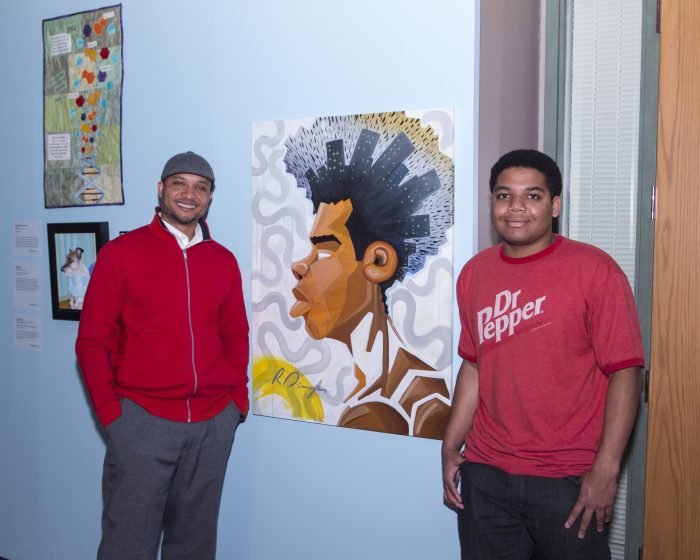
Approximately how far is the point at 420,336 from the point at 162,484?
0.93 meters

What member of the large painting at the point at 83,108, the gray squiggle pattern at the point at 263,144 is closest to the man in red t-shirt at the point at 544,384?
the gray squiggle pattern at the point at 263,144

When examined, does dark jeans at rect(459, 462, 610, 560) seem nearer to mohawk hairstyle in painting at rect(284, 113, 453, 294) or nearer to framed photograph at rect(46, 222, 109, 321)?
mohawk hairstyle in painting at rect(284, 113, 453, 294)

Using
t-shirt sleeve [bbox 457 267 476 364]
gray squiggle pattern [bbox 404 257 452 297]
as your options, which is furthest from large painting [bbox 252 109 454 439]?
t-shirt sleeve [bbox 457 267 476 364]

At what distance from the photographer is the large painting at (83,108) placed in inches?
102

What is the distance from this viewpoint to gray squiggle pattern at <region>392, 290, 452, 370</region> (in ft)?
6.65

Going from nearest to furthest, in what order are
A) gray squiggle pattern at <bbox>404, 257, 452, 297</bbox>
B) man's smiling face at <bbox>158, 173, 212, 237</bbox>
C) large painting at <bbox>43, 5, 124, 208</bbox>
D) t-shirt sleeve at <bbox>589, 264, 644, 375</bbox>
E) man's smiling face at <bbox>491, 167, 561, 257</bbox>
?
t-shirt sleeve at <bbox>589, 264, 644, 375</bbox>
man's smiling face at <bbox>491, 167, 561, 257</bbox>
gray squiggle pattern at <bbox>404, 257, 452, 297</bbox>
man's smiling face at <bbox>158, 173, 212, 237</bbox>
large painting at <bbox>43, 5, 124, 208</bbox>

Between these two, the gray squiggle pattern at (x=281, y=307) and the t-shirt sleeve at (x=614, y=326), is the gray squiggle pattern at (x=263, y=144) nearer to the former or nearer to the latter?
the gray squiggle pattern at (x=281, y=307)

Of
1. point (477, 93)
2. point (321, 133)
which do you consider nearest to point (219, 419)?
point (321, 133)

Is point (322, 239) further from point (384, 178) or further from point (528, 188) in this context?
point (528, 188)

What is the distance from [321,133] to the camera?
219 cm

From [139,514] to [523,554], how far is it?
3.80 feet

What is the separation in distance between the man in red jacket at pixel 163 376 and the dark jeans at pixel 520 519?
0.88m

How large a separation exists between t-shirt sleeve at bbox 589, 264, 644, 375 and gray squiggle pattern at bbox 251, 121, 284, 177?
3.92 feet

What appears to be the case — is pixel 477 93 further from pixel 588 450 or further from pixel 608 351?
pixel 588 450
